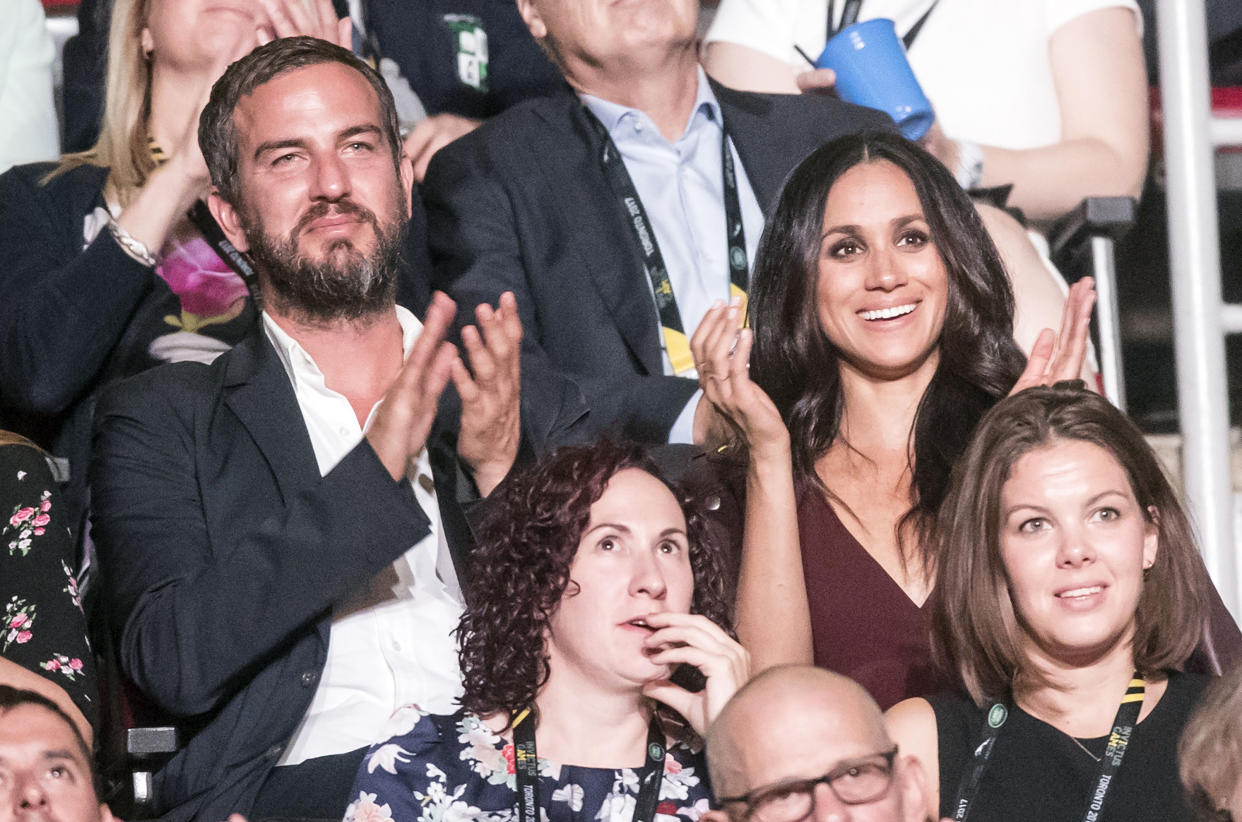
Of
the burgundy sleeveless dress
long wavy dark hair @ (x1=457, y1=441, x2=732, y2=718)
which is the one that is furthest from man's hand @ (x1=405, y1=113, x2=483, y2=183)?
the burgundy sleeveless dress

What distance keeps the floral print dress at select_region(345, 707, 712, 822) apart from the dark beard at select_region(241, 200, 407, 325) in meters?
0.57

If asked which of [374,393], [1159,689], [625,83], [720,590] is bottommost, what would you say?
[1159,689]

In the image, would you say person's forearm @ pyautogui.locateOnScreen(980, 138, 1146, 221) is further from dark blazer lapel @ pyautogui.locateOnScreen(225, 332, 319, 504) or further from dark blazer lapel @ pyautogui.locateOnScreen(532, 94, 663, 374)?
dark blazer lapel @ pyautogui.locateOnScreen(225, 332, 319, 504)

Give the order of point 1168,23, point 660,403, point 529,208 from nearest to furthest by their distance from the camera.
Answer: point 660,403, point 529,208, point 1168,23

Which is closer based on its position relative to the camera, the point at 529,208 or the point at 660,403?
the point at 660,403

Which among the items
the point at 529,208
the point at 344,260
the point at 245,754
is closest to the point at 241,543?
the point at 245,754

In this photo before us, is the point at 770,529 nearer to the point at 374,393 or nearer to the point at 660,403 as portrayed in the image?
the point at 660,403

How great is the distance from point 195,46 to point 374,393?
0.75 metres

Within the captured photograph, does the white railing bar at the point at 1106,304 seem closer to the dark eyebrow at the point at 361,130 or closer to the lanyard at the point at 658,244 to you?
the lanyard at the point at 658,244

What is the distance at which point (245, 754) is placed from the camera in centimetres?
181

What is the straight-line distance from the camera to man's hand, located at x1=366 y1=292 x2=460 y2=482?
1819 mm

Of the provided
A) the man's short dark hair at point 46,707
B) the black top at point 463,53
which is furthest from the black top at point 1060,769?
the black top at point 463,53

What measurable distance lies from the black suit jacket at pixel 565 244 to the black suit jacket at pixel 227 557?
43 centimetres

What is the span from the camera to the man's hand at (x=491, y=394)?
1890 mm
